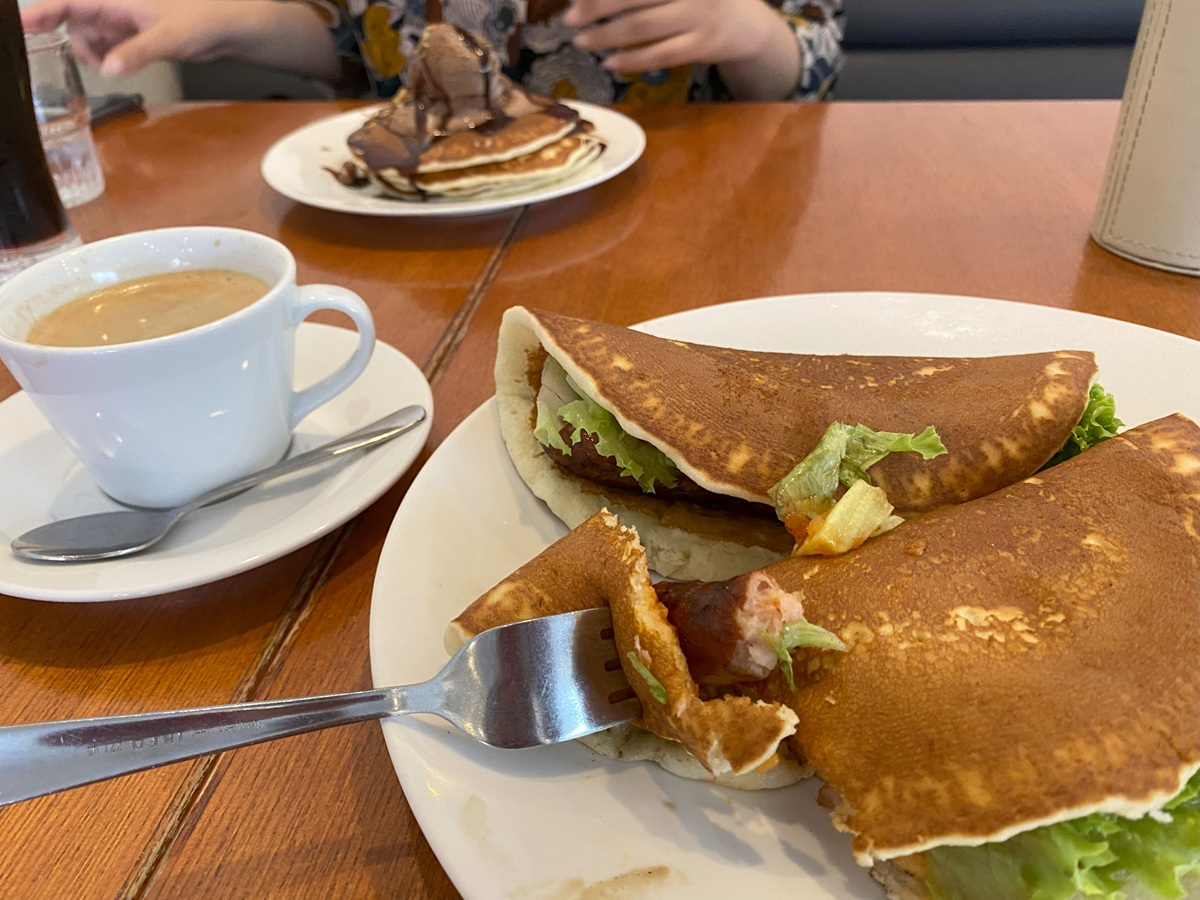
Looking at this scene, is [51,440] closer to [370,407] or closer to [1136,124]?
[370,407]

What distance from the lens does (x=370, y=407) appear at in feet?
4.40

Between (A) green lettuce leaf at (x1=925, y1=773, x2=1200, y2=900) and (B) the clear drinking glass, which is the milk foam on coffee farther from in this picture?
(B) the clear drinking glass

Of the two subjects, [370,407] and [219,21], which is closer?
[370,407]

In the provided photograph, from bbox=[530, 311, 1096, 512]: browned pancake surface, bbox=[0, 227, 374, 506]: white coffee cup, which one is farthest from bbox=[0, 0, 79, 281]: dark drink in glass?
bbox=[530, 311, 1096, 512]: browned pancake surface

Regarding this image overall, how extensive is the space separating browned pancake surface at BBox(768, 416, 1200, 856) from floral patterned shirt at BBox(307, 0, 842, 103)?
8.48 ft

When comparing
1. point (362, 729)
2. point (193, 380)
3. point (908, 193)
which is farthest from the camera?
point (908, 193)

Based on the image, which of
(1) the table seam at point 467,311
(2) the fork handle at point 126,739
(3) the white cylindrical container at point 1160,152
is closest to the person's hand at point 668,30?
(1) the table seam at point 467,311

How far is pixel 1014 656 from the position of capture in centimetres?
73

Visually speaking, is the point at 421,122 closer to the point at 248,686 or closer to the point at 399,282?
the point at 399,282

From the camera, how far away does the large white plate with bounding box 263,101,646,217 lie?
6.59 ft

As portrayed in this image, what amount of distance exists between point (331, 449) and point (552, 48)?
237cm

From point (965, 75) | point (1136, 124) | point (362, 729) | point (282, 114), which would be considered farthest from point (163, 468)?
point (965, 75)

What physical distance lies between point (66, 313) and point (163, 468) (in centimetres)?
31

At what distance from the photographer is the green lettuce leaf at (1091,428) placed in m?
1.08
